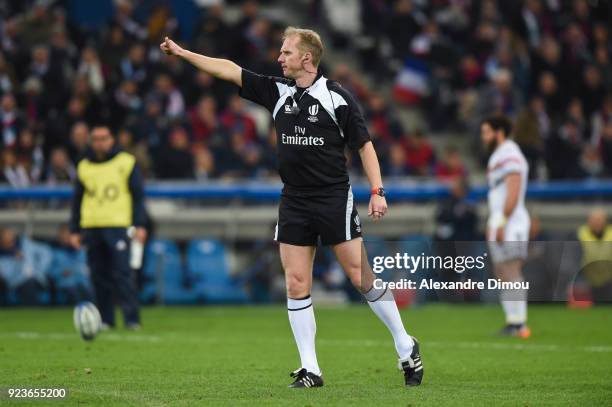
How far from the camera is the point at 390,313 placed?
9000 mm

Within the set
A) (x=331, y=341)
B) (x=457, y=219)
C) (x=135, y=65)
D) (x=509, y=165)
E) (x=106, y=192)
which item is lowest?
(x=331, y=341)

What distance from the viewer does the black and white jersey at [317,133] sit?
29.3 ft

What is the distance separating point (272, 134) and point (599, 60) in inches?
297

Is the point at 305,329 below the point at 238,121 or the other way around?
below

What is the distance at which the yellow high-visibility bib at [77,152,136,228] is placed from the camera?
1495cm

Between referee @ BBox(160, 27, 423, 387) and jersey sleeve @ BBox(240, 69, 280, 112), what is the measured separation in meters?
0.07

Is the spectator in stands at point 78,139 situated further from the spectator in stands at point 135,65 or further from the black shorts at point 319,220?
the black shorts at point 319,220

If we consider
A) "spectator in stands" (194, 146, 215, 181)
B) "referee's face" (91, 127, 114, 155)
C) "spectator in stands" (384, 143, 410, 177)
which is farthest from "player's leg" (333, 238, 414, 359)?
"spectator in stands" (384, 143, 410, 177)

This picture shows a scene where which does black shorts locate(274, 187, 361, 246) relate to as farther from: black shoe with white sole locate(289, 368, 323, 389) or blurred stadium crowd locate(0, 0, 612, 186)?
blurred stadium crowd locate(0, 0, 612, 186)

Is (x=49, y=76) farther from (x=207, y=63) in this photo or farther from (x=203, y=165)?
(x=207, y=63)

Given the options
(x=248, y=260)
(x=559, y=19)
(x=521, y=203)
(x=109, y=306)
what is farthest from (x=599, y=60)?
(x=109, y=306)

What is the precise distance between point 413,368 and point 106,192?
672 cm

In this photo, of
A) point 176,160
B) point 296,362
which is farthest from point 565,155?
point 296,362

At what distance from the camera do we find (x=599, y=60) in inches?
1019
